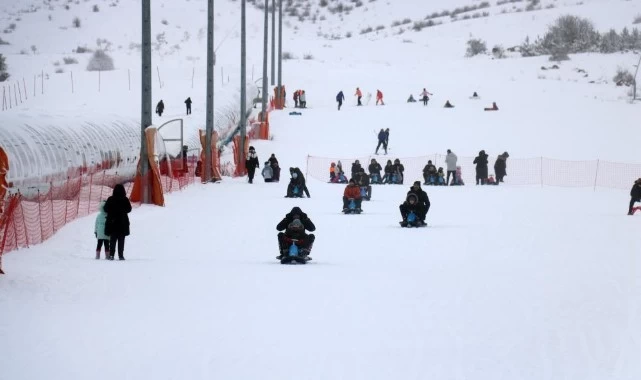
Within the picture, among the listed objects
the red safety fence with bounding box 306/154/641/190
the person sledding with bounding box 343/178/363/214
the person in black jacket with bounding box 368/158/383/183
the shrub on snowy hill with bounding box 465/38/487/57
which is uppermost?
the shrub on snowy hill with bounding box 465/38/487/57

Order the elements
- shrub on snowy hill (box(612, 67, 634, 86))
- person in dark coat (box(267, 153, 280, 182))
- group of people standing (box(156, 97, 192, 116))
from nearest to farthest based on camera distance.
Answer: person in dark coat (box(267, 153, 280, 182)) → group of people standing (box(156, 97, 192, 116)) → shrub on snowy hill (box(612, 67, 634, 86))

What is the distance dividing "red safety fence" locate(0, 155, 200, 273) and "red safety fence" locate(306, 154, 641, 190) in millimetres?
15173

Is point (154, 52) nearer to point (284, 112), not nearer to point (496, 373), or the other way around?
point (284, 112)

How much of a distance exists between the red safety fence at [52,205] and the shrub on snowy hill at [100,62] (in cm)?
6134

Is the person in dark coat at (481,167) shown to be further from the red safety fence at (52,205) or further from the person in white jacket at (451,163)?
the red safety fence at (52,205)

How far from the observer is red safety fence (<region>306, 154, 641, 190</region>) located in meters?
46.2

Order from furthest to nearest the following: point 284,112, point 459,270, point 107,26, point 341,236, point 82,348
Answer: point 107,26, point 284,112, point 341,236, point 459,270, point 82,348

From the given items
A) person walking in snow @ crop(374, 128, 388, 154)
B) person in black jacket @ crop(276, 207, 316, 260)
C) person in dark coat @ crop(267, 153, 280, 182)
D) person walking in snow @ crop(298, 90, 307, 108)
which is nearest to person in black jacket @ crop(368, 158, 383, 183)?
person in dark coat @ crop(267, 153, 280, 182)

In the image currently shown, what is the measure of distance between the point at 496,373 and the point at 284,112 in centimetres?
6178

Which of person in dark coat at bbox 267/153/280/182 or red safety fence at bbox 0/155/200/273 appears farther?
person in dark coat at bbox 267/153/280/182

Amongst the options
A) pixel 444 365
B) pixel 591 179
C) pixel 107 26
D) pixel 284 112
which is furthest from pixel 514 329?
pixel 107 26

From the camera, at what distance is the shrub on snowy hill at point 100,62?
94.9 metres

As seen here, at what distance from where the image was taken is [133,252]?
18734 mm

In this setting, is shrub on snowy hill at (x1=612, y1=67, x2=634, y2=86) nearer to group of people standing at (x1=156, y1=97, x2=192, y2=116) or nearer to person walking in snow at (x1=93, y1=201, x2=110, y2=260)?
group of people standing at (x1=156, y1=97, x2=192, y2=116)
